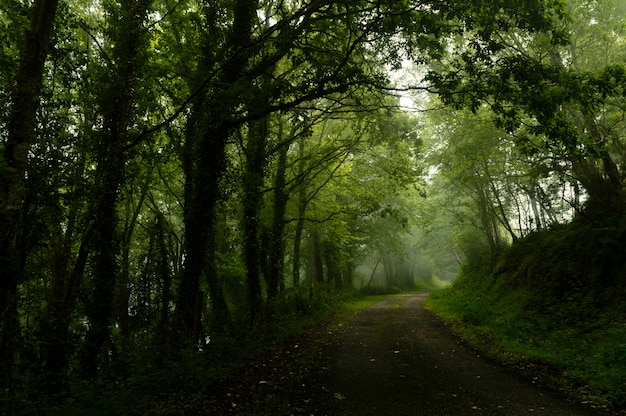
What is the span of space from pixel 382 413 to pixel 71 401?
4.77 m

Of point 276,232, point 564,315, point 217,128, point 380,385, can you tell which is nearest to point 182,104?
point 217,128

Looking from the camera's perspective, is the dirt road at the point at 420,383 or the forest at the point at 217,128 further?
the forest at the point at 217,128

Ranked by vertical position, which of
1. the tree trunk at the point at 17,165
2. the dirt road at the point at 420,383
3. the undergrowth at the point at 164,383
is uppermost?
the tree trunk at the point at 17,165

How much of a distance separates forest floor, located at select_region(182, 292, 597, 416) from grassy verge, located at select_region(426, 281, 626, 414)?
0.50m

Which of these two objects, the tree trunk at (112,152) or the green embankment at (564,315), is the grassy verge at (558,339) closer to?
the green embankment at (564,315)

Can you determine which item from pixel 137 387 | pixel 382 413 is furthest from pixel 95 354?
pixel 382 413

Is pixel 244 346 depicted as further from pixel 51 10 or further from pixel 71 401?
pixel 51 10

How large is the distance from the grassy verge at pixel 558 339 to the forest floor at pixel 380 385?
1.63ft

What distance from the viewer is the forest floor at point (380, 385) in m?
5.94

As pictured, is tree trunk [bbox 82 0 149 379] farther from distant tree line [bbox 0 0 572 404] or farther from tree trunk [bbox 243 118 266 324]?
tree trunk [bbox 243 118 266 324]

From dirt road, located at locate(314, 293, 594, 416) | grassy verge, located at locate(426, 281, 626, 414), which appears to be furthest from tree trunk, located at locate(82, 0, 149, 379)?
grassy verge, located at locate(426, 281, 626, 414)

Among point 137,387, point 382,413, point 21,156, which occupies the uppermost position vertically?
point 21,156

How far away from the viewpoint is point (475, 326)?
1220 centimetres

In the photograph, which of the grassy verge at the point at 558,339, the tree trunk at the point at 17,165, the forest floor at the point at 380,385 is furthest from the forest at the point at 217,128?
the forest floor at the point at 380,385
